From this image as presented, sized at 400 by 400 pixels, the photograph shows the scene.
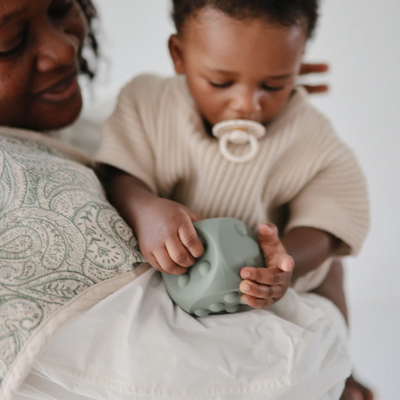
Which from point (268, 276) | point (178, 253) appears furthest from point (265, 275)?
point (178, 253)

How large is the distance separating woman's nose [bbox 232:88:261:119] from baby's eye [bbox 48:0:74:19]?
1.04ft

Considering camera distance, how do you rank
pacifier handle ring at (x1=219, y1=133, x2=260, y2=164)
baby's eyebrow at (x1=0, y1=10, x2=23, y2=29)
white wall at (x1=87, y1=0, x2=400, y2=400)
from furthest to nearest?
white wall at (x1=87, y1=0, x2=400, y2=400)
pacifier handle ring at (x1=219, y1=133, x2=260, y2=164)
baby's eyebrow at (x1=0, y1=10, x2=23, y2=29)

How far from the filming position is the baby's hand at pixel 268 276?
1.93 feet

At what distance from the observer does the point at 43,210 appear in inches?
23.0

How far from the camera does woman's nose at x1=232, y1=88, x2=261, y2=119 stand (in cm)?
70

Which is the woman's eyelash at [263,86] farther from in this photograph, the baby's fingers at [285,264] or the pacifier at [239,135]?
the baby's fingers at [285,264]

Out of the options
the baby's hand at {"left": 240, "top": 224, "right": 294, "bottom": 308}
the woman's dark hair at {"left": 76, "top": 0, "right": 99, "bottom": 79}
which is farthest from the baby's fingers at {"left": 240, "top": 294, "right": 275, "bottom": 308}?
the woman's dark hair at {"left": 76, "top": 0, "right": 99, "bottom": 79}

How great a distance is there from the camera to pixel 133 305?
576 mm

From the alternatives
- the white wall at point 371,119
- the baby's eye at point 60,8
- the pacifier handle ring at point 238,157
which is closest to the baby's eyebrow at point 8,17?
the baby's eye at point 60,8

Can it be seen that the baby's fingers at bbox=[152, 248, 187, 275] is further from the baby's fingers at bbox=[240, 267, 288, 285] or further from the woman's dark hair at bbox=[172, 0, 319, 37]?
the woman's dark hair at bbox=[172, 0, 319, 37]

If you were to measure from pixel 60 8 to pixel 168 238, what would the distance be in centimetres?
43

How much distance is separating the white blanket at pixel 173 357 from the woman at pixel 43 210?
0.10 ft

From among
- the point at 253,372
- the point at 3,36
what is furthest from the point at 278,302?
the point at 3,36

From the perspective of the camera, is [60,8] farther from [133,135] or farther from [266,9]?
[266,9]
